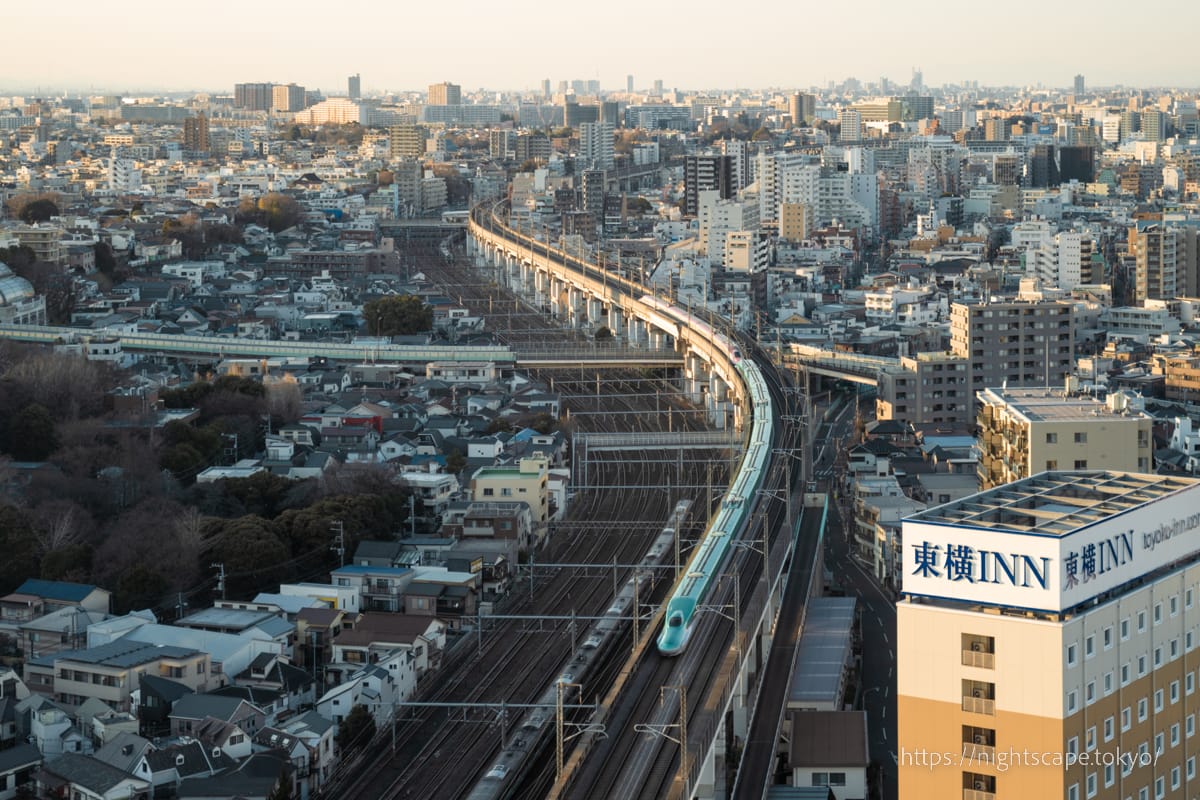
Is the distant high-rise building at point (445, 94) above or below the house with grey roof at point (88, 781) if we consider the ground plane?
above

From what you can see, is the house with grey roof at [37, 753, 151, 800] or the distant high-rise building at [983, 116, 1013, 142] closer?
the house with grey roof at [37, 753, 151, 800]

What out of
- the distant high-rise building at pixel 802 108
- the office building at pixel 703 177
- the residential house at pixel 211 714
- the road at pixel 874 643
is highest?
the distant high-rise building at pixel 802 108

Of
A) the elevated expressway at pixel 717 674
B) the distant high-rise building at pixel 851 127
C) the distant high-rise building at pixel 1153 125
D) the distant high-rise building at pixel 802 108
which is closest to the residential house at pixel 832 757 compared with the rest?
the elevated expressway at pixel 717 674

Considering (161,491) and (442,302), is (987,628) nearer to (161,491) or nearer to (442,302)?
(161,491)

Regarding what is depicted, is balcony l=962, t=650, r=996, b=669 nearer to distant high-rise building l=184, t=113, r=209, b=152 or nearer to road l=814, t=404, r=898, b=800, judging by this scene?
road l=814, t=404, r=898, b=800

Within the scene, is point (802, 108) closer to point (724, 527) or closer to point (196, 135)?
point (196, 135)

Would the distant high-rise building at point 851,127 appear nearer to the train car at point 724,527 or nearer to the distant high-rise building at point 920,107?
the distant high-rise building at point 920,107

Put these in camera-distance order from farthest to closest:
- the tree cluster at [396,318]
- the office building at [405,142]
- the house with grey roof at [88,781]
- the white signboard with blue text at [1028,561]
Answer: the office building at [405,142], the tree cluster at [396,318], the house with grey roof at [88,781], the white signboard with blue text at [1028,561]

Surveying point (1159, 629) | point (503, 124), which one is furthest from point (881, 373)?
point (503, 124)

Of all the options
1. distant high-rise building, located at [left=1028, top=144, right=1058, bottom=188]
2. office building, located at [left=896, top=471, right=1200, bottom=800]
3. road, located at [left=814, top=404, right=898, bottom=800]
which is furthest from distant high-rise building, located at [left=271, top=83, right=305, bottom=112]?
office building, located at [left=896, top=471, right=1200, bottom=800]
